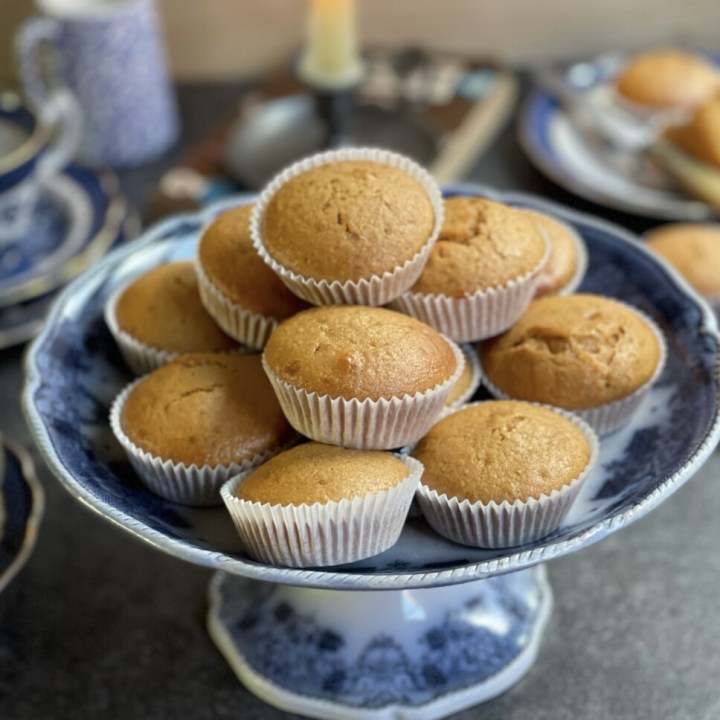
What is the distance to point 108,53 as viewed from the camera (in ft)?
4.95

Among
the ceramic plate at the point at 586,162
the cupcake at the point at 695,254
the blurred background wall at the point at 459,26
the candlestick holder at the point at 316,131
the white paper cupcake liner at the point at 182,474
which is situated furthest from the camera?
the blurred background wall at the point at 459,26

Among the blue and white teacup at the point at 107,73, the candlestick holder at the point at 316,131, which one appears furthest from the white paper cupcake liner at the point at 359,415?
the blue and white teacup at the point at 107,73

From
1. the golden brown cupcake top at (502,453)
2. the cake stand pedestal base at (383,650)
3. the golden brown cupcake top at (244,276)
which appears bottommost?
the cake stand pedestal base at (383,650)

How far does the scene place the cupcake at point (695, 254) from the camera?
45.0 inches

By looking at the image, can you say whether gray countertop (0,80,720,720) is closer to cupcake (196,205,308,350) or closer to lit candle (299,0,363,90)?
cupcake (196,205,308,350)

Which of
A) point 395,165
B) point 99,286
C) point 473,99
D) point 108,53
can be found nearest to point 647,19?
point 473,99

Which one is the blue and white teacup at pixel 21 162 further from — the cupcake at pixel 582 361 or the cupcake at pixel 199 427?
the cupcake at pixel 582 361

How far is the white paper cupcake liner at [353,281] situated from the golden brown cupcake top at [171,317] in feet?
0.36

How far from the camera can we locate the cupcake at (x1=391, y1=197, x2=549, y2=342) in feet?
2.62

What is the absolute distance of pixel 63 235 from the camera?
4.42 feet

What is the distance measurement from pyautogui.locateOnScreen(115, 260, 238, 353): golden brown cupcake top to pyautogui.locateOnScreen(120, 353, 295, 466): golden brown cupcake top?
5cm

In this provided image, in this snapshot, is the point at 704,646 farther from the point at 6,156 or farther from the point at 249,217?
the point at 6,156

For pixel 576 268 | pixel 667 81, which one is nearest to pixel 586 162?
pixel 667 81

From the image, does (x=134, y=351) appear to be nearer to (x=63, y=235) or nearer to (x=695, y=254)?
(x=63, y=235)
